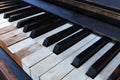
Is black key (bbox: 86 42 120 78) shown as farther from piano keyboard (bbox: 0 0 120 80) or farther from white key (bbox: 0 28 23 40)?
white key (bbox: 0 28 23 40)

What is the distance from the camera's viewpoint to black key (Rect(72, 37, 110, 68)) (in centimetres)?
76

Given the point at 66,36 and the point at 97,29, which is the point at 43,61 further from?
the point at 97,29

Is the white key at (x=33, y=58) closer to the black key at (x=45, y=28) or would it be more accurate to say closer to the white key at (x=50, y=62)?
the white key at (x=50, y=62)

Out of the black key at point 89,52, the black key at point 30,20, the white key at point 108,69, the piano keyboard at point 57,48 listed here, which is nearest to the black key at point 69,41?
the piano keyboard at point 57,48

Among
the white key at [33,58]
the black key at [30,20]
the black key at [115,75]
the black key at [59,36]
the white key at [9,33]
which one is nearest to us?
the black key at [115,75]

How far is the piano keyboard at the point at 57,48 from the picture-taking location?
2.41 feet

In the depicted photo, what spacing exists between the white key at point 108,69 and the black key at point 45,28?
1.41ft

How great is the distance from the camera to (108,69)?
0.74m

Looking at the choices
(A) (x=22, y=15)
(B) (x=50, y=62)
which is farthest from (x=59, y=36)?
(A) (x=22, y=15)

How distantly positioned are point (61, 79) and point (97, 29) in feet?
1.21

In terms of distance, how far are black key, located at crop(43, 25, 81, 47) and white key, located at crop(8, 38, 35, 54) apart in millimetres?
90

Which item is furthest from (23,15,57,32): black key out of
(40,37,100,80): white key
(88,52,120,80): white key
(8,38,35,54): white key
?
(88,52,120,80): white key

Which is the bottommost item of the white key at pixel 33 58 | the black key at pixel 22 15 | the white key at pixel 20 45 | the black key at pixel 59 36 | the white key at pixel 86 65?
the black key at pixel 22 15

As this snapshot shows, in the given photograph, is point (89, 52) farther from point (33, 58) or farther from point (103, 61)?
point (33, 58)
